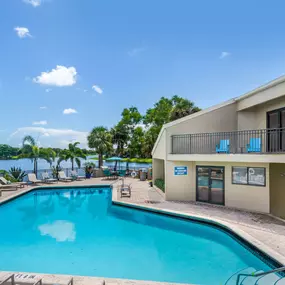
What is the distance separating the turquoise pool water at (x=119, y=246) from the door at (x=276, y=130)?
16.4 feet

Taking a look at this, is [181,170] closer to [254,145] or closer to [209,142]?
[209,142]

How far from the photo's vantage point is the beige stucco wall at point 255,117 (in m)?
11.6

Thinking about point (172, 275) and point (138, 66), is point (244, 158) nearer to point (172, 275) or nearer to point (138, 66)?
point (172, 275)

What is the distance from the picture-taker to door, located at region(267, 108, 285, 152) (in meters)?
10.3

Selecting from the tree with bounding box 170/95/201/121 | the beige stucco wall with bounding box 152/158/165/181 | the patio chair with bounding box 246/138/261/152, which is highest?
the tree with bounding box 170/95/201/121

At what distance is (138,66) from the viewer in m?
25.4

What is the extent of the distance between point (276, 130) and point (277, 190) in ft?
9.00

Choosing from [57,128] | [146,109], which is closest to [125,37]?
[57,128]

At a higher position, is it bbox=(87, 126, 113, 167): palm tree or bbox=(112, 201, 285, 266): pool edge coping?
bbox=(87, 126, 113, 167): palm tree

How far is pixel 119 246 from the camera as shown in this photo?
827 cm

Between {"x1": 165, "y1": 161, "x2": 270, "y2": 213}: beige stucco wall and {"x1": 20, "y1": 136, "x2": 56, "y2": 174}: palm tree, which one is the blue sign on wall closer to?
{"x1": 165, "y1": 161, "x2": 270, "y2": 213}: beige stucco wall

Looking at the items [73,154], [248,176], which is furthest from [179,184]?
[73,154]

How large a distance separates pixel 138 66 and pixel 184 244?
21081 mm

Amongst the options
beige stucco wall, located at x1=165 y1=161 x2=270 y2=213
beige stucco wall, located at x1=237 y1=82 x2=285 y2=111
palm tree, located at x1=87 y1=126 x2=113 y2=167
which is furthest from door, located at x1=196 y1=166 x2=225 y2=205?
palm tree, located at x1=87 y1=126 x2=113 y2=167
